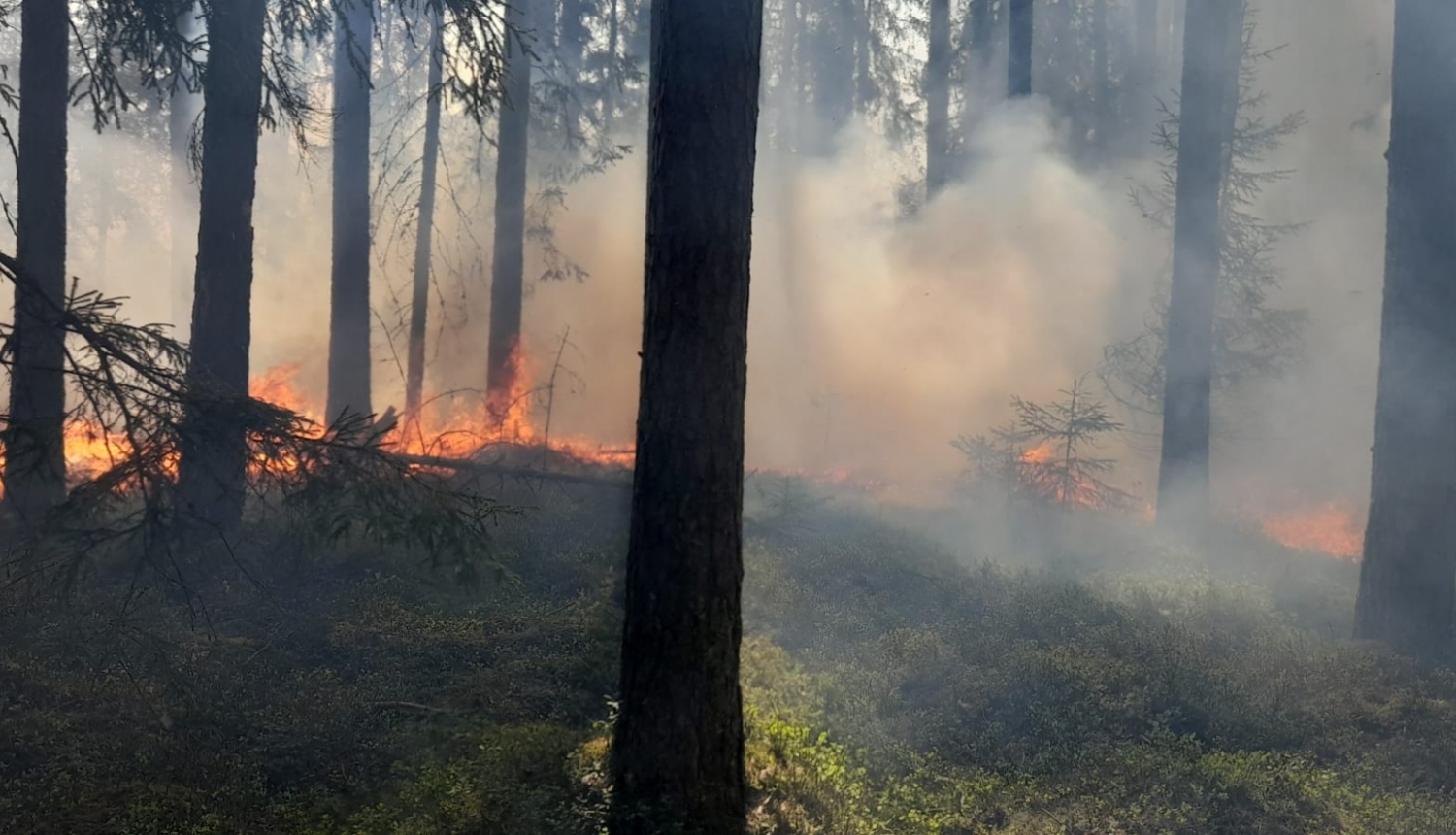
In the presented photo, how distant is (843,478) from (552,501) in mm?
6679

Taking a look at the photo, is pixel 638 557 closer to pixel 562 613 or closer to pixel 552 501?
pixel 562 613

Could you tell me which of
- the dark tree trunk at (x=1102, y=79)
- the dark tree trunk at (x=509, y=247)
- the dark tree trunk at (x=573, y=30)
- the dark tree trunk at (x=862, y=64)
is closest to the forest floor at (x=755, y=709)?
the dark tree trunk at (x=509, y=247)

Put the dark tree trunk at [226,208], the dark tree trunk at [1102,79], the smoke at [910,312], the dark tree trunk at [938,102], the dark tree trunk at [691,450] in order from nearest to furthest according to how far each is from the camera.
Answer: the dark tree trunk at [691,450]
the dark tree trunk at [226,208]
the smoke at [910,312]
the dark tree trunk at [938,102]
the dark tree trunk at [1102,79]

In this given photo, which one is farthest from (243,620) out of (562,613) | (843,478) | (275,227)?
(275,227)

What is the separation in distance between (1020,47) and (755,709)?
17221 mm

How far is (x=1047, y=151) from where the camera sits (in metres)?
21.0

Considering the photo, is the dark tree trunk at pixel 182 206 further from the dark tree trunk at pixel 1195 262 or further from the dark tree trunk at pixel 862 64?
the dark tree trunk at pixel 1195 262

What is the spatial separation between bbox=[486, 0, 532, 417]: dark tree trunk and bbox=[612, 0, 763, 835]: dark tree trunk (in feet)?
42.8

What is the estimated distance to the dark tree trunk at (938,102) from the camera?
21.2m

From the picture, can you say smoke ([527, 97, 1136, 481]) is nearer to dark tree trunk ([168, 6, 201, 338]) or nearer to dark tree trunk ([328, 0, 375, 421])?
dark tree trunk ([328, 0, 375, 421])

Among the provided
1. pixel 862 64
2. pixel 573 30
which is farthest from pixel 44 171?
pixel 862 64

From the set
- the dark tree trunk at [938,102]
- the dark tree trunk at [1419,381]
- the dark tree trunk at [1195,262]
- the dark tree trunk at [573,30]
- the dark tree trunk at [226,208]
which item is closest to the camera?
the dark tree trunk at [226,208]

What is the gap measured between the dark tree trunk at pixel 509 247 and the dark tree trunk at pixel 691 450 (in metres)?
13.0

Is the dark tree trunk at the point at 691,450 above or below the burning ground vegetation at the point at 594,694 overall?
above
